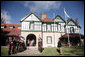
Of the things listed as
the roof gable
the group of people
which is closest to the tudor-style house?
the roof gable

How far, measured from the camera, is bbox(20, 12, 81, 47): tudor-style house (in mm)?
22566

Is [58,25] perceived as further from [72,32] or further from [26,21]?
[26,21]

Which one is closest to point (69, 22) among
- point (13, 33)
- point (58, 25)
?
point (58, 25)

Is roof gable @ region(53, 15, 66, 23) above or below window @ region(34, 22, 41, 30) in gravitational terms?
above

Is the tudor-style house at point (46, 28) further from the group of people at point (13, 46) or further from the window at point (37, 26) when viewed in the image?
the group of people at point (13, 46)

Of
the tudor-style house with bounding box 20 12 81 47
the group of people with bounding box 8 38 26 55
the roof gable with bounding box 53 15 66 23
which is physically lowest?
the group of people with bounding box 8 38 26 55

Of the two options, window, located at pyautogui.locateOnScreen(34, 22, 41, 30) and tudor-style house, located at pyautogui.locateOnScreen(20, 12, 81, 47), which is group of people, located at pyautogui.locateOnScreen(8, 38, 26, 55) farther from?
window, located at pyautogui.locateOnScreen(34, 22, 41, 30)

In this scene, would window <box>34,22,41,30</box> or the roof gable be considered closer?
window <box>34,22,41,30</box>

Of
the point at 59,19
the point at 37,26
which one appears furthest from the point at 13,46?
the point at 59,19

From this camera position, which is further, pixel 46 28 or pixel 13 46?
pixel 46 28

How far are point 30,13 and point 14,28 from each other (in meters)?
7.78

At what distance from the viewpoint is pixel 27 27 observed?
22625mm

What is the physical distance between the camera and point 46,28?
24.4m

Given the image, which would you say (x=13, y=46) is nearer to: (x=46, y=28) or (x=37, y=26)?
(x=37, y=26)
